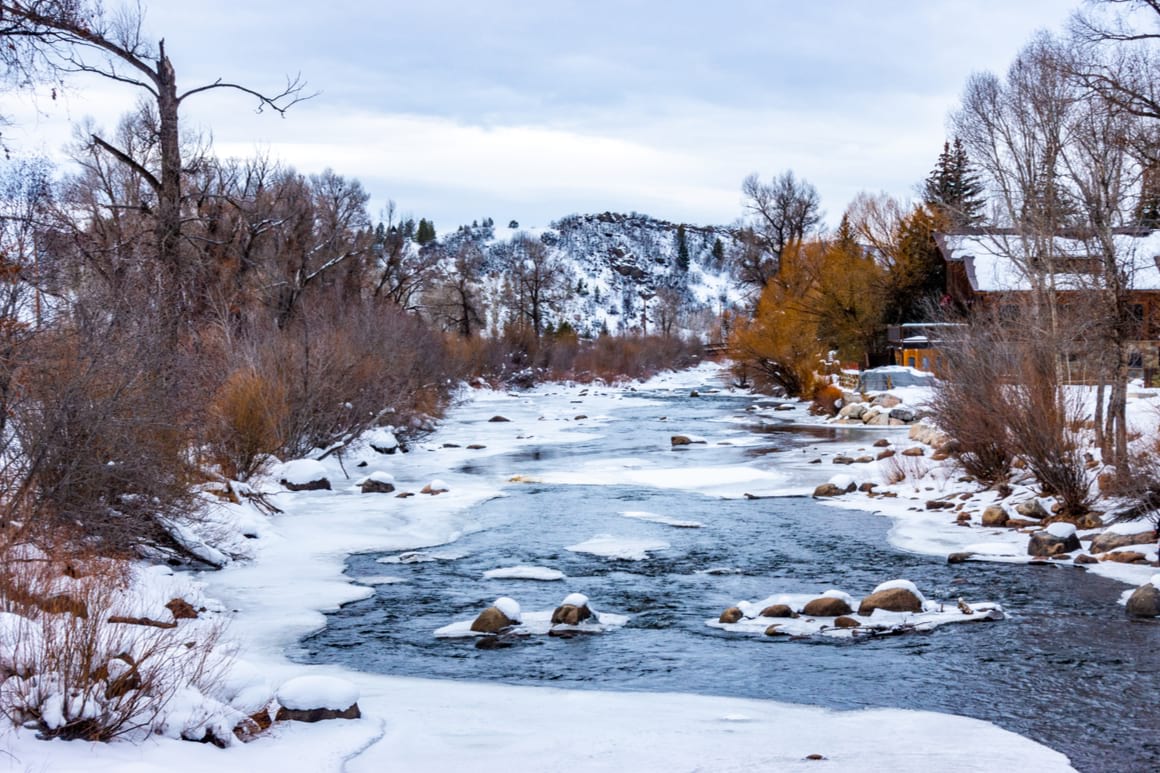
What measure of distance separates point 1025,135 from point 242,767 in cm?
2694

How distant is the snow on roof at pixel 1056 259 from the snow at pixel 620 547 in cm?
950

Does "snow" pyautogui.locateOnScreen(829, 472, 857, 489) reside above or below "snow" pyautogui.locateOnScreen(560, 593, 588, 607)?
above

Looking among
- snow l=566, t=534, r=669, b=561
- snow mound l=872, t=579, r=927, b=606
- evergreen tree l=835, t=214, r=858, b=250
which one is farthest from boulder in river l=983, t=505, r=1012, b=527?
evergreen tree l=835, t=214, r=858, b=250

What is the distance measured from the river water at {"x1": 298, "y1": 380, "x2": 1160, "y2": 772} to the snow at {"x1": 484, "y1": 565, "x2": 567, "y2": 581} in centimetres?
16

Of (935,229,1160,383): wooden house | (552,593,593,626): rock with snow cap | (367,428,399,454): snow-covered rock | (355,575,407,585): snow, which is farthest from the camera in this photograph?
(367,428,399,454): snow-covered rock

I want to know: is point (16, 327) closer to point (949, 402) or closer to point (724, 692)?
point (724, 692)

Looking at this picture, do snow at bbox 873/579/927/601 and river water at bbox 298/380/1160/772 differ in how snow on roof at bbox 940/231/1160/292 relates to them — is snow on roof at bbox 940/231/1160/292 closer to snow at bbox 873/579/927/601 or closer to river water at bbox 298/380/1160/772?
river water at bbox 298/380/1160/772

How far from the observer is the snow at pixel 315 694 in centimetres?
703

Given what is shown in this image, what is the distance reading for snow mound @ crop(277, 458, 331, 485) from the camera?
20234 millimetres

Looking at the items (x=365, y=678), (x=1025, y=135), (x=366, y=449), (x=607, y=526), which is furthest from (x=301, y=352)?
(x=1025, y=135)

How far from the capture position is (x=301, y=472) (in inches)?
803

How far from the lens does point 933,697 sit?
316 inches

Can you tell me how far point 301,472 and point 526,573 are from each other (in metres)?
8.88

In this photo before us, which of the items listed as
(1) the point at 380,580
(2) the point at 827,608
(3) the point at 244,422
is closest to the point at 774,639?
(2) the point at 827,608
